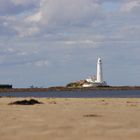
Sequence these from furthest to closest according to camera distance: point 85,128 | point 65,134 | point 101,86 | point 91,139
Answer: point 101,86, point 85,128, point 65,134, point 91,139

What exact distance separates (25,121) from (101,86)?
134 metres

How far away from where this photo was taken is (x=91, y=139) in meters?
12.8

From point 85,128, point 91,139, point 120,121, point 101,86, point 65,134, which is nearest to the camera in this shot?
point 91,139

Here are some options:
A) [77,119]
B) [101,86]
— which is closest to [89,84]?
[101,86]

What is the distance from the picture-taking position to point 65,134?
13633 millimetres

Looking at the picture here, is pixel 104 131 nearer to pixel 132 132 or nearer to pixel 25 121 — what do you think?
pixel 132 132

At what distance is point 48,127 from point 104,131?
1909mm

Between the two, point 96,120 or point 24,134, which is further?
point 96,120

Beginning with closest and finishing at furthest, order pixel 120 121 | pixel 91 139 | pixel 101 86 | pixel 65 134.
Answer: pixel 91 139, pixel 65 134, pixel 120 121, pixel 101 86

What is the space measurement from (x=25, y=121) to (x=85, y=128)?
117 inches

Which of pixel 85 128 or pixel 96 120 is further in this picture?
pixel 96 120

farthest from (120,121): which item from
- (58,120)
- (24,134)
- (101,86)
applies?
(101,86)

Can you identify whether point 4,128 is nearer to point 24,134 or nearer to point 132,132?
point 24,134

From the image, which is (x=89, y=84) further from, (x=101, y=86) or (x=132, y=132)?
(x=132, y=132)
